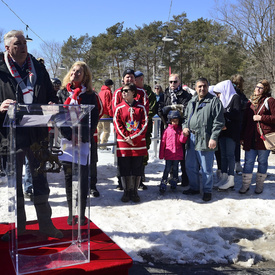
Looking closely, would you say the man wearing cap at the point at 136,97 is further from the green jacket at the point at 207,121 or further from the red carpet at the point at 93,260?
the red carpet at the point at 93,260

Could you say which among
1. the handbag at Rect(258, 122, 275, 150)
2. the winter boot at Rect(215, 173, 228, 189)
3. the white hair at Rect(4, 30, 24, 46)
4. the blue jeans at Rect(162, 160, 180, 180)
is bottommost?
the winter boot at Rect(215, 173, 228, 189)

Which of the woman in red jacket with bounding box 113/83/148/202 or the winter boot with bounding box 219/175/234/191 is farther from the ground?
the woman in red jacket with bounding box 113/83/148/202

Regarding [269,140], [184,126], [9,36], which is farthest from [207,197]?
[9,36]

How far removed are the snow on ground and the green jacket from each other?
0.92 meters

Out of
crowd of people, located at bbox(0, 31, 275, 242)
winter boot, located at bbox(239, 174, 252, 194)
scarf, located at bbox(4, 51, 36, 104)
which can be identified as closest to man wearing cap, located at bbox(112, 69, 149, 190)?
crowd of people, located at bbox(0, 31, 275, 242)

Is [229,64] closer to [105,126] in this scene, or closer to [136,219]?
[105,126]

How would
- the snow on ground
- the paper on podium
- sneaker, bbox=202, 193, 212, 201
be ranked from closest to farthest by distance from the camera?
the paper on podium < the snow on ground < sneaker, bbox=202, 193, 212, 201

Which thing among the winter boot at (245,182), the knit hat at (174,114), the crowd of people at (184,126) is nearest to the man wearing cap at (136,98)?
the crowd of people at (184,126)

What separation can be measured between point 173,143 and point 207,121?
A: 691 mm

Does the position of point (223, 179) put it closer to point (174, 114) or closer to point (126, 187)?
point (174, 114)

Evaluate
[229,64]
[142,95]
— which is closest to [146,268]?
[142,95]

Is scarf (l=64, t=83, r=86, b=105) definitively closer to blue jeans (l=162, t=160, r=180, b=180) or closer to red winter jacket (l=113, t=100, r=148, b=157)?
red winter jacket (l=113, t=100, r=148, b=157)

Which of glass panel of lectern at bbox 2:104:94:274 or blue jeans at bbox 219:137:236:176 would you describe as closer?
glass panel of lectern at bbox 2:104:94:274

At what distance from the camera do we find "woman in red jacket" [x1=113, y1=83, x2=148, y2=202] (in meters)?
4.63
